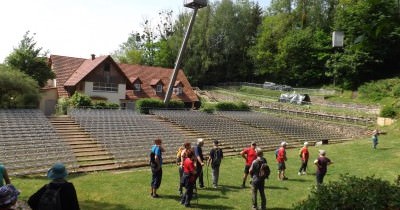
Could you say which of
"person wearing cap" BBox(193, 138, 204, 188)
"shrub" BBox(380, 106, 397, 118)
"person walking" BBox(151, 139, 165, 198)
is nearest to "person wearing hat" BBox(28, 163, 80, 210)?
"person walking" BBox(151, 139, 165, 198)

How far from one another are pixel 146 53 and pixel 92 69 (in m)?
38.9

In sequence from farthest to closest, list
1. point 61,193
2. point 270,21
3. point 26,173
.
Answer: point 270,21 < point 26,173 < point 61,193

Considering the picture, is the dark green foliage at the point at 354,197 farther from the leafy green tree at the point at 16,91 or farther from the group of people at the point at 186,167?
the leafy green tree at the point at 16,91

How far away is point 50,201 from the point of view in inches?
193

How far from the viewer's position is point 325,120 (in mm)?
38312

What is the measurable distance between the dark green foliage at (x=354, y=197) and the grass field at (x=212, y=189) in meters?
3.09

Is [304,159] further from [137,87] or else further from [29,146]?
[137,87]

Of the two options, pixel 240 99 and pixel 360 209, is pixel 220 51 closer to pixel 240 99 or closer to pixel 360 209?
pixel 240 99

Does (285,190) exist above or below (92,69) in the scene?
below

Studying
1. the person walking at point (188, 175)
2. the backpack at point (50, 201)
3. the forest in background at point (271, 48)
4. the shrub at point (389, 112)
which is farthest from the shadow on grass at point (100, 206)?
the forest in background at point (271, 48)

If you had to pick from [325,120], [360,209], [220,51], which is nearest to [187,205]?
[360,209]

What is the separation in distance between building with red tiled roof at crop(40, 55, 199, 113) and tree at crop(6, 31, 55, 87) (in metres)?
2.08

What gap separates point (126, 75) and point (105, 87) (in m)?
5.13

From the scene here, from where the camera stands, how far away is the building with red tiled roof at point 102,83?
39844mm
